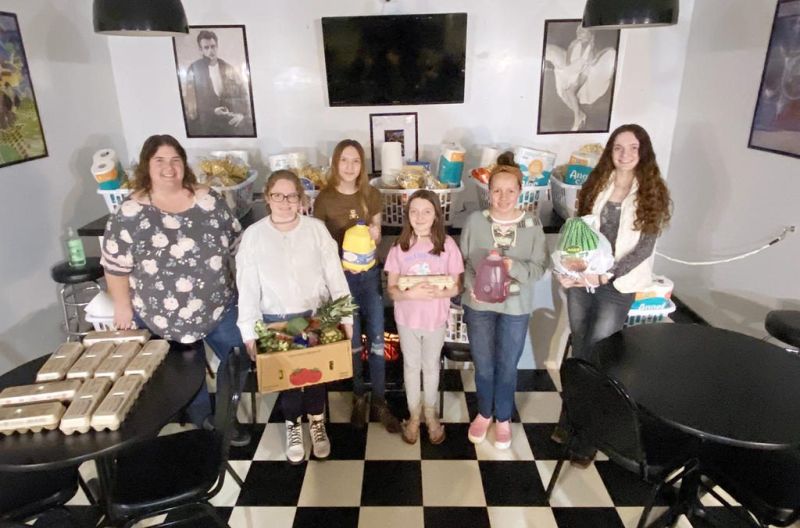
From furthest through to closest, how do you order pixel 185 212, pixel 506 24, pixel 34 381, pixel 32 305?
pixel 506 24, pixel 32 305, pixel 185 212, pixel 34 381

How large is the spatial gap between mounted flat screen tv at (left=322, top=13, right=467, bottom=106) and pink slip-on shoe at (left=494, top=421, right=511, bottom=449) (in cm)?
181

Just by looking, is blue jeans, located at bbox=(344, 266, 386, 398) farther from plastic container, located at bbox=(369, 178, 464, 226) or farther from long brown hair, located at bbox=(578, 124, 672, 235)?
long brown hair, located at bbox=(578, 124, 672, 235)

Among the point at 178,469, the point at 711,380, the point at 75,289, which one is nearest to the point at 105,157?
the point at 75,289

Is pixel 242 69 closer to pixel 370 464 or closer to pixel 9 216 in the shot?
pixel 9 216

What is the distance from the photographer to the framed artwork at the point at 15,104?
Result: 2.31 m

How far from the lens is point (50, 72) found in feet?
8.64

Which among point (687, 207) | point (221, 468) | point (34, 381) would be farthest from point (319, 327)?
point (687, 207)

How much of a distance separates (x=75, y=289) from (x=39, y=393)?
1.44 m

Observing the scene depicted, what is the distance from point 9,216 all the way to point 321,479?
1815 mm

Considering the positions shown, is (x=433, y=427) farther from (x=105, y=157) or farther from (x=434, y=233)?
(x=105, y=157)

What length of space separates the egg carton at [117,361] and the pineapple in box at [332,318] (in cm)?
65

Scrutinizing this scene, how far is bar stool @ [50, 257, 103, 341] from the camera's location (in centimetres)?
241

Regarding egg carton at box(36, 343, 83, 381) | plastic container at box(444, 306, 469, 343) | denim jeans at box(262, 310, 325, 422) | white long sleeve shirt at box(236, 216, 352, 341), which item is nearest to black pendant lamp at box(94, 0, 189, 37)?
white long sleeve shirt at box(236, 216, 352, 341)

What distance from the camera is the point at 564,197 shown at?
2.68m
